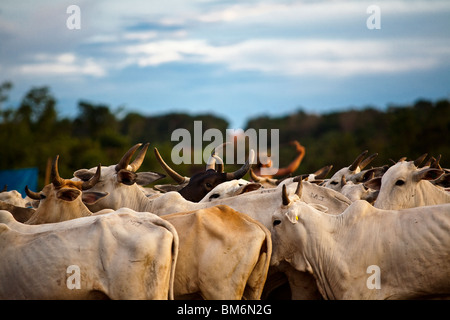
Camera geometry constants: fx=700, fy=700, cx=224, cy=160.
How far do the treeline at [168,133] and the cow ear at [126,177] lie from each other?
1236cm

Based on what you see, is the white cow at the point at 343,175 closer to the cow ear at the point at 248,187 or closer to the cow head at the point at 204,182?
the cow head at the point at 204,182

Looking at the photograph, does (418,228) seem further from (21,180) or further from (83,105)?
(83,105)

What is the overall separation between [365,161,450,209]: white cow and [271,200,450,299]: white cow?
1.06 m

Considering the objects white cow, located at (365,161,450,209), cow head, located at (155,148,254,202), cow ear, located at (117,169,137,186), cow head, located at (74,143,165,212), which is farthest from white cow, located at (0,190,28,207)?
white cow, located at (365,161,450,209)

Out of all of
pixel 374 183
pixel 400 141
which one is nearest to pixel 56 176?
pixel 374 183

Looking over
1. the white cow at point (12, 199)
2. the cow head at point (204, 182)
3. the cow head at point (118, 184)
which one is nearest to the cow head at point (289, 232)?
the cow head at point (118, 184)

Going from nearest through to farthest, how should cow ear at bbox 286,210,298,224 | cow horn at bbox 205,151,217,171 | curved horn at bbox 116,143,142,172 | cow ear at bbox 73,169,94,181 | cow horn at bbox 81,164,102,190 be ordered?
cow ear at bbox 286,210,298,224 < cow horn at bbox 81,164,102,190 < curved horn at bbox 116,143,142,172 < cow ear at bbox 73,169,94,181 < cow horn at bbox 205,151,217,171

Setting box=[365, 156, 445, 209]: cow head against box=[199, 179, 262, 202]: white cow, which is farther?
box=[199, 179, 262, 202]: white cow

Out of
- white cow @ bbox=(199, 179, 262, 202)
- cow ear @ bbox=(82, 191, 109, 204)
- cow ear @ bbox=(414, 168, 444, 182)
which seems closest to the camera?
cow ear @ bbox=(82, 191, 109, 204)

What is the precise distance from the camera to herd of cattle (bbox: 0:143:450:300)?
5090 mm

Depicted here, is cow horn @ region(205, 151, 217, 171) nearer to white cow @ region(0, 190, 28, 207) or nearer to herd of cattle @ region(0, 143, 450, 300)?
white cow @ region(0, 190, 28, 207)

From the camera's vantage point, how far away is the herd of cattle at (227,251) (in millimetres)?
5090

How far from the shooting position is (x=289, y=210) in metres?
5.96

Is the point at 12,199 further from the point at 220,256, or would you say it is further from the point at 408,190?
the point at 408,190
